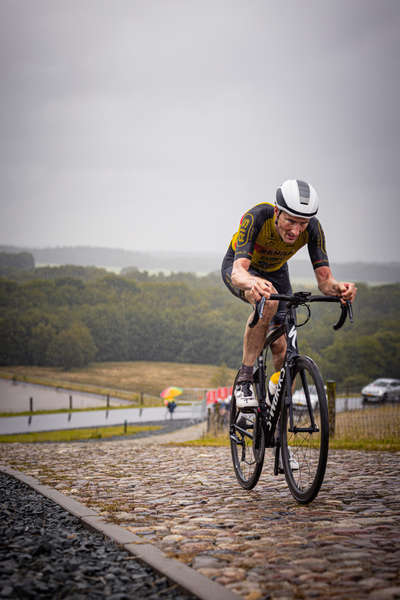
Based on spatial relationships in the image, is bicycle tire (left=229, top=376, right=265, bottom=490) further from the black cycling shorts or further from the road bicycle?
the black cycling shorts

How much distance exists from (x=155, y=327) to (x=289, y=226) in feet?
515

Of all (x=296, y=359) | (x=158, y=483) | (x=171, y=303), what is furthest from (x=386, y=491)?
(x=171, y=303)

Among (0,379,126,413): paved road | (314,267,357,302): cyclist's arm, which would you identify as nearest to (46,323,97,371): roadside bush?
(0,379,126,413): paved road

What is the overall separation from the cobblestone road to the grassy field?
99762 mm

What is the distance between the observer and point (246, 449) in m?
5.06

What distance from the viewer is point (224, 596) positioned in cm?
221

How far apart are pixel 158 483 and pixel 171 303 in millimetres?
176007

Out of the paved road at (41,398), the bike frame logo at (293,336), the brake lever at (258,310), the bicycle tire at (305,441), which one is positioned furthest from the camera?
the paved road at (41,398)

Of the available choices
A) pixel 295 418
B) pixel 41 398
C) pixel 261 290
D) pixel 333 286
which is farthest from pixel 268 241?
pixel 41 398

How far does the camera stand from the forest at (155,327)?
368ft

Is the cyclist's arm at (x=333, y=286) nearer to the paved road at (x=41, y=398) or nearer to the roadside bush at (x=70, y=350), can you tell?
the paved road at (x=41, y=398)

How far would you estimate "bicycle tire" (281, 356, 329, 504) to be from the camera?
11.7ft

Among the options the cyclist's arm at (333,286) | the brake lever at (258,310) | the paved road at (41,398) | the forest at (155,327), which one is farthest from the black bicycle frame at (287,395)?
the forest at (155,327)

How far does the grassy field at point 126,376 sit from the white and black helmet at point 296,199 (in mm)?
101457
